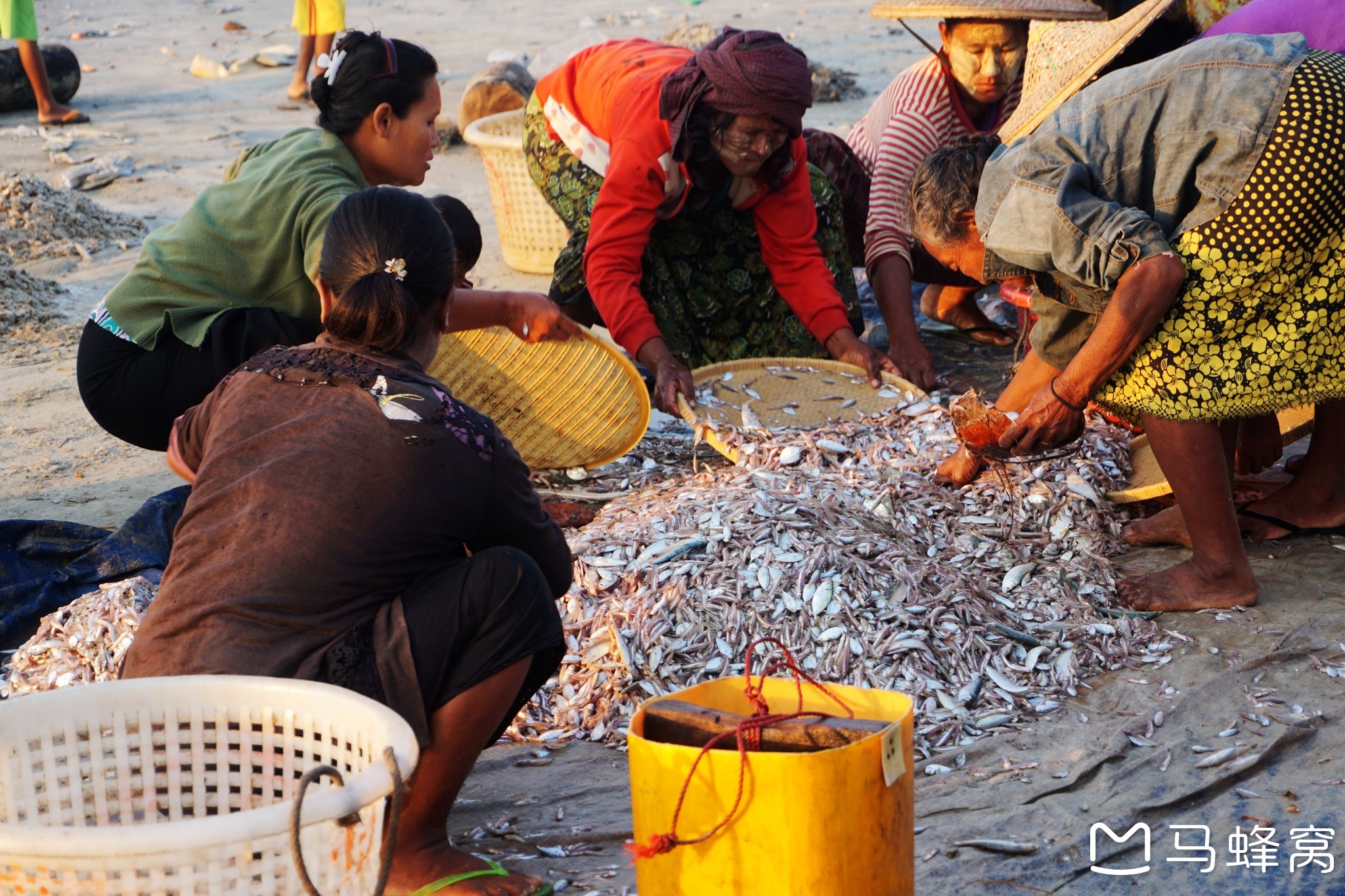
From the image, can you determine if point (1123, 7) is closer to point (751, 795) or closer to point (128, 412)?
point (128, 412)

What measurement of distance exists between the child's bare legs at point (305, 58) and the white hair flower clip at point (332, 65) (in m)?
5.92

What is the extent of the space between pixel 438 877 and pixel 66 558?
1671 millimetres

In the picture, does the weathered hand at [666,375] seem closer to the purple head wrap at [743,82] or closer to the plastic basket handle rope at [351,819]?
the purple head wrap at [743,82]

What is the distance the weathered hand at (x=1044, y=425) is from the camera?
255 centimetres

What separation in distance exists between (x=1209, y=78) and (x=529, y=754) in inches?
69.2

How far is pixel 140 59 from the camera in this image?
1001cm

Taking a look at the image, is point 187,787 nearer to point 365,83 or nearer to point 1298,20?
point 365,83

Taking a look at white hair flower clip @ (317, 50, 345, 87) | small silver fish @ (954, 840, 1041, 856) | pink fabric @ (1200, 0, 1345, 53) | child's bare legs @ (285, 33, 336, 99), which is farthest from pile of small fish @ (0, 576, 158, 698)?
child's bare legs @ (285, 33, 336, 99)

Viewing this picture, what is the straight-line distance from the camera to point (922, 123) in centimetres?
401

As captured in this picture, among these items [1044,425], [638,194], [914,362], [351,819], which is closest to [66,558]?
[638,194]

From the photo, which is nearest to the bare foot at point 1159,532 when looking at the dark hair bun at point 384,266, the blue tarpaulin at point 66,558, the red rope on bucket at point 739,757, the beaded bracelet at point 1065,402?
the beaded bracelet at point 1065,402

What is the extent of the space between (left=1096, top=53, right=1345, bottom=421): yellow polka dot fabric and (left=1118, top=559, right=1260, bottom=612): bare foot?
334 mm

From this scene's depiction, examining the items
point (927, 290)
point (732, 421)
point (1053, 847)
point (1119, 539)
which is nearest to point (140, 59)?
point (927, 290)

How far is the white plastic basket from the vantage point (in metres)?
1.24
